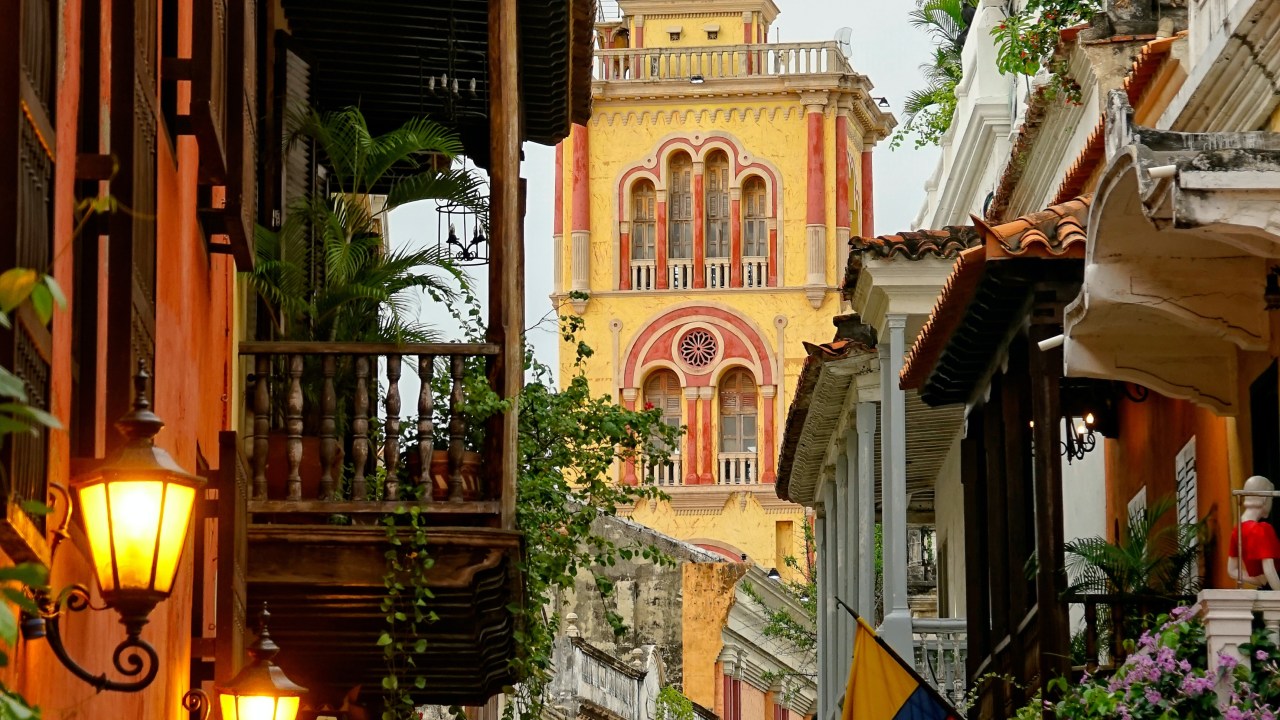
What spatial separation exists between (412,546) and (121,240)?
4239 mm

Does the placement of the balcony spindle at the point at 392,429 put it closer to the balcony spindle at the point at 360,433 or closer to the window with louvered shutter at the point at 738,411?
the balcony spindle at the point at 360,433

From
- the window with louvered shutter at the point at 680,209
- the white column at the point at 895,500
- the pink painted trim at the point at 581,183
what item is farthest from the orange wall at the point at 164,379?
the window with louvered shutter at the point at 680,209

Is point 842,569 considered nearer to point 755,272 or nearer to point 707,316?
point 707,316

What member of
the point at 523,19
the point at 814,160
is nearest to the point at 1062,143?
the point at 523,19

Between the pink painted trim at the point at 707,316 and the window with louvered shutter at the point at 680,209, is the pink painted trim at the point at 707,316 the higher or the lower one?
the lower one

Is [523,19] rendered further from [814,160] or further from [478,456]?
[814,160]

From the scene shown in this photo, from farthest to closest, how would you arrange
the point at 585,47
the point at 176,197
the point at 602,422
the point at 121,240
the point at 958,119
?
the point at 958,119
the point at 585,47
the point at 602,422
the point at 176,197
the point at 121,240

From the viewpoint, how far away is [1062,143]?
1945cm

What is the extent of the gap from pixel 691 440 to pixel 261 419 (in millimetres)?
62778

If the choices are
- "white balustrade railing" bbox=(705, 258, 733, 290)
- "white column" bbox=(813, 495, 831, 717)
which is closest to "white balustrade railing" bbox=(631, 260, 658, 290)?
"white balustrade railing" bbox=(705, 258, 733, 290)

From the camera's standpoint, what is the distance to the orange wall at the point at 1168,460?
1190 cm

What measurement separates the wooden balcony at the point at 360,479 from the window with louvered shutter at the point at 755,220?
208ft

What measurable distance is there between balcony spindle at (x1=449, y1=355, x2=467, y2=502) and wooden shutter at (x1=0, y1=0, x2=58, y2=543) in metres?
5.43

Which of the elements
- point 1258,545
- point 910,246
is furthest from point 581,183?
point 1258,545
